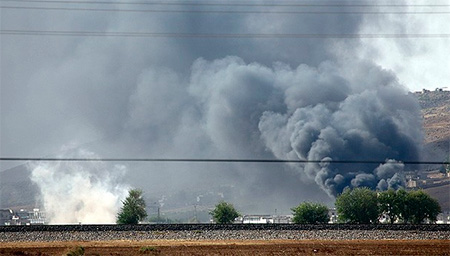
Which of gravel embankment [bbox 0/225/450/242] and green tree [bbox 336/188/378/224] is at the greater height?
green tree [bbox 336/188/378/224]

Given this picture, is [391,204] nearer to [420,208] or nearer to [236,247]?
[420,208]

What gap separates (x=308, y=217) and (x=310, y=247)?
1588 inches

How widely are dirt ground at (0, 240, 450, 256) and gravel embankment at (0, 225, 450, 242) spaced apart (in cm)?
328

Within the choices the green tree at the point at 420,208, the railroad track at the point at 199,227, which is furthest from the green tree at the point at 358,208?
the railroad track at the point at 199,227

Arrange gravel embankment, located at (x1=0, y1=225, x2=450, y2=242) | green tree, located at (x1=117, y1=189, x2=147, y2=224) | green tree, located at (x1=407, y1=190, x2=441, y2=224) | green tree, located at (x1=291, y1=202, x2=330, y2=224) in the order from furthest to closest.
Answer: green tree, located at (x1=407, y1=190, x2=441, y2=224) < green tree, located at (x1=117, y1=189, x2=147, y2=224) < green tree, located at (x1=291, y1=202, x2=330, y2=224) < gravel embankment, located at (x1=0, y1=225, x2=450, y2=242)

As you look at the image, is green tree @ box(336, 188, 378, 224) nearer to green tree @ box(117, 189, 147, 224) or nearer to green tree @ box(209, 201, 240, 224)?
green tree @ box(209, 201, 240, 224)

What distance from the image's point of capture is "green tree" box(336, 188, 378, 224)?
333ft

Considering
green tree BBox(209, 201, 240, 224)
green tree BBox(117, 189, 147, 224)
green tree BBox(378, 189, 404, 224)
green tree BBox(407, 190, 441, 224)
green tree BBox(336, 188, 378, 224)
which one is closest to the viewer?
green tree BBox(117, 189, 147, 224)

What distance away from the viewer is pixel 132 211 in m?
102

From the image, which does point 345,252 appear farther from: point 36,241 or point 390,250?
point 36,241

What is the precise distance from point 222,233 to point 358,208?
39.3 meters

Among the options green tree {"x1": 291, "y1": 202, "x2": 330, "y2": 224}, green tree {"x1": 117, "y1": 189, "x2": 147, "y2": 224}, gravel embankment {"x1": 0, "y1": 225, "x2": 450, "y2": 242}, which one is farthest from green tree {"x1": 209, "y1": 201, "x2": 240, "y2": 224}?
gravel embankment {"x1": 0, "y1": 225, "x2": 450, "y2": 242}

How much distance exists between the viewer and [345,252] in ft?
178

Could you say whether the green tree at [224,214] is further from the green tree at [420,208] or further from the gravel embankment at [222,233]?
the gravel embankment at [222,233]
